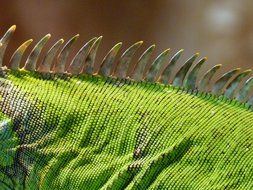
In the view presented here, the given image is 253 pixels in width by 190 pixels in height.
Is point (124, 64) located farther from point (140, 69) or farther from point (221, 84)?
point (221, 84)

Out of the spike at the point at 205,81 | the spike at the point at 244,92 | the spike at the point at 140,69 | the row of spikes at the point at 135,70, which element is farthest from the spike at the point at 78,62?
the spike at the point at 244,92

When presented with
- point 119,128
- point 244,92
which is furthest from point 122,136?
point 244,92

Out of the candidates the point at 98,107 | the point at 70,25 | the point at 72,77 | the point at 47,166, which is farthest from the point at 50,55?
the point at 70,25

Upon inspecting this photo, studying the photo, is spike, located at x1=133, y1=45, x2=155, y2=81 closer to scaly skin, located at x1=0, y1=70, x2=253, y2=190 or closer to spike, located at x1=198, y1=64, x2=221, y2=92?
scaly skin, located at x1=0, y1=70, x2=253, y2=190

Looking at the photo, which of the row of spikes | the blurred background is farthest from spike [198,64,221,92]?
the blurred background

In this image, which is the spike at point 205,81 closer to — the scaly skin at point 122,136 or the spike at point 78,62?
the scaly skin at point 122,136

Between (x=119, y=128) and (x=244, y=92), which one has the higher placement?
(x=244, y=92)

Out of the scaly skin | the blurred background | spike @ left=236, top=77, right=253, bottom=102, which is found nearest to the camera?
the scaly skin

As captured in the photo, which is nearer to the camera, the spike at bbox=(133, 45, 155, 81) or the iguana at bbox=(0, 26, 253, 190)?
the iguana at bbox=(0, 26, 253, 190)
